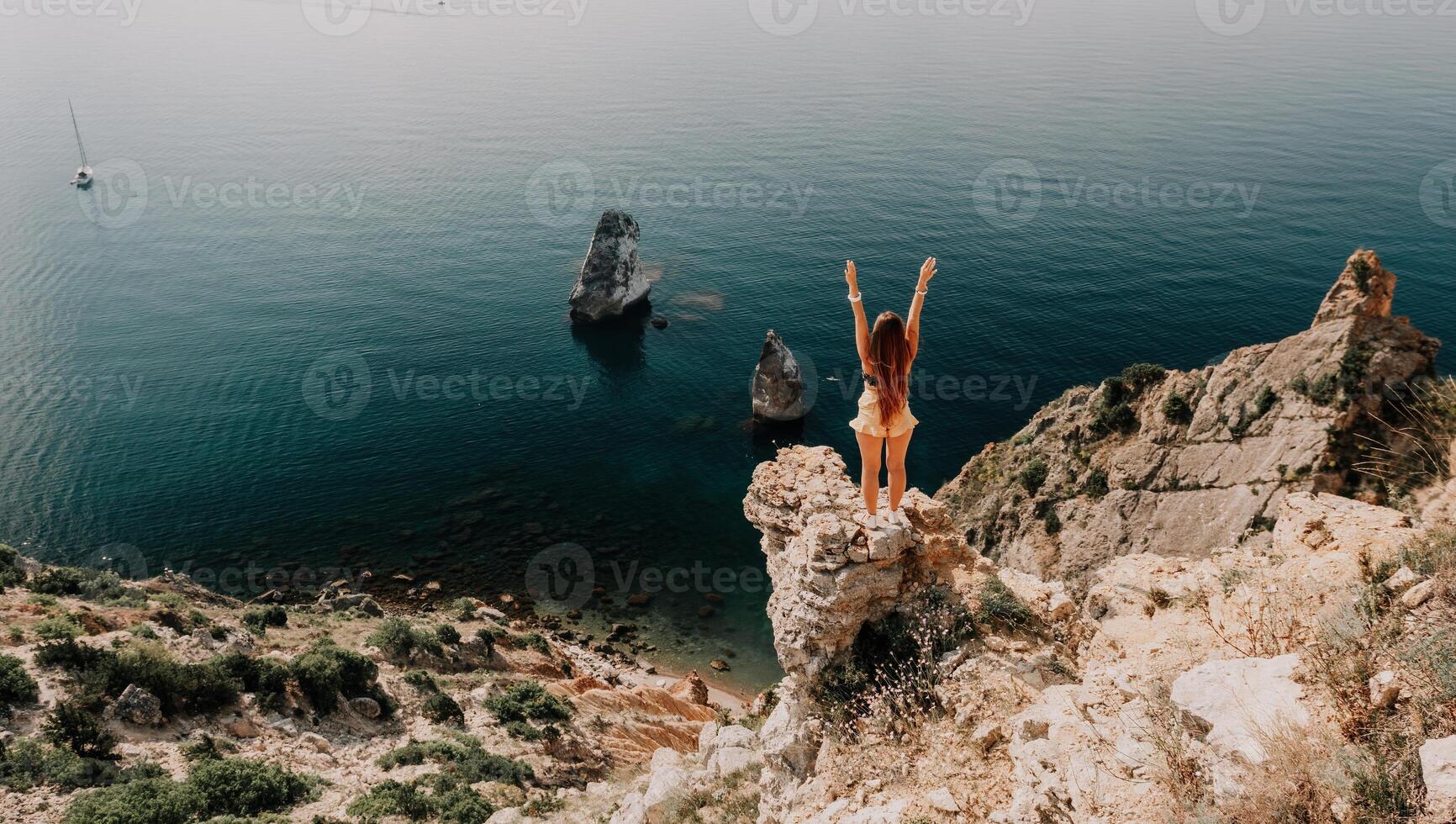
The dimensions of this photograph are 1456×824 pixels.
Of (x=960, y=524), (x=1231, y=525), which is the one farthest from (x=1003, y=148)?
(x=1231, y=525)

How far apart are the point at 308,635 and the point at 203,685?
27.8ft

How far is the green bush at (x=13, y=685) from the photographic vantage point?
19.7 meters

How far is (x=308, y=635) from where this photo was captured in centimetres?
3048

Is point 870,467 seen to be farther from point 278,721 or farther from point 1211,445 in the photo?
point 1211,445

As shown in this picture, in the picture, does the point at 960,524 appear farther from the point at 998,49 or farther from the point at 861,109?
the point at 998,49

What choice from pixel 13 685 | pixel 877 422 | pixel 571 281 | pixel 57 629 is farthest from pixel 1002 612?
pixel 571 281

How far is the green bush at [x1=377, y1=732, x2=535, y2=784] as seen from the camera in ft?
72.2

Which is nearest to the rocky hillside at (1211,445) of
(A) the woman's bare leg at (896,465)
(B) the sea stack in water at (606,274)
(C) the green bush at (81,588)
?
(A) the woman's bare leg at (896,465)

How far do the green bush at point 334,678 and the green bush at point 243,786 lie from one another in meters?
3.68

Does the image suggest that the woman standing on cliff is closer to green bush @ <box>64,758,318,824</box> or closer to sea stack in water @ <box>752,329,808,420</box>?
green bush @ <box>64,758,318,824</box>

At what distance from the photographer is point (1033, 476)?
129 ft

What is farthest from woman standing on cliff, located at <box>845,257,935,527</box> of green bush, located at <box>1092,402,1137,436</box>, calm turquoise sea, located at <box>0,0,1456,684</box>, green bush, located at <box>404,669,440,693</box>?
calm turquoise sea, located at <box>0,0,1456,684</box>

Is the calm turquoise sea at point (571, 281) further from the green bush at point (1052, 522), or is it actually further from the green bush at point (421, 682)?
the green bush at point (421, 682)

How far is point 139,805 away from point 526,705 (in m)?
11.5
